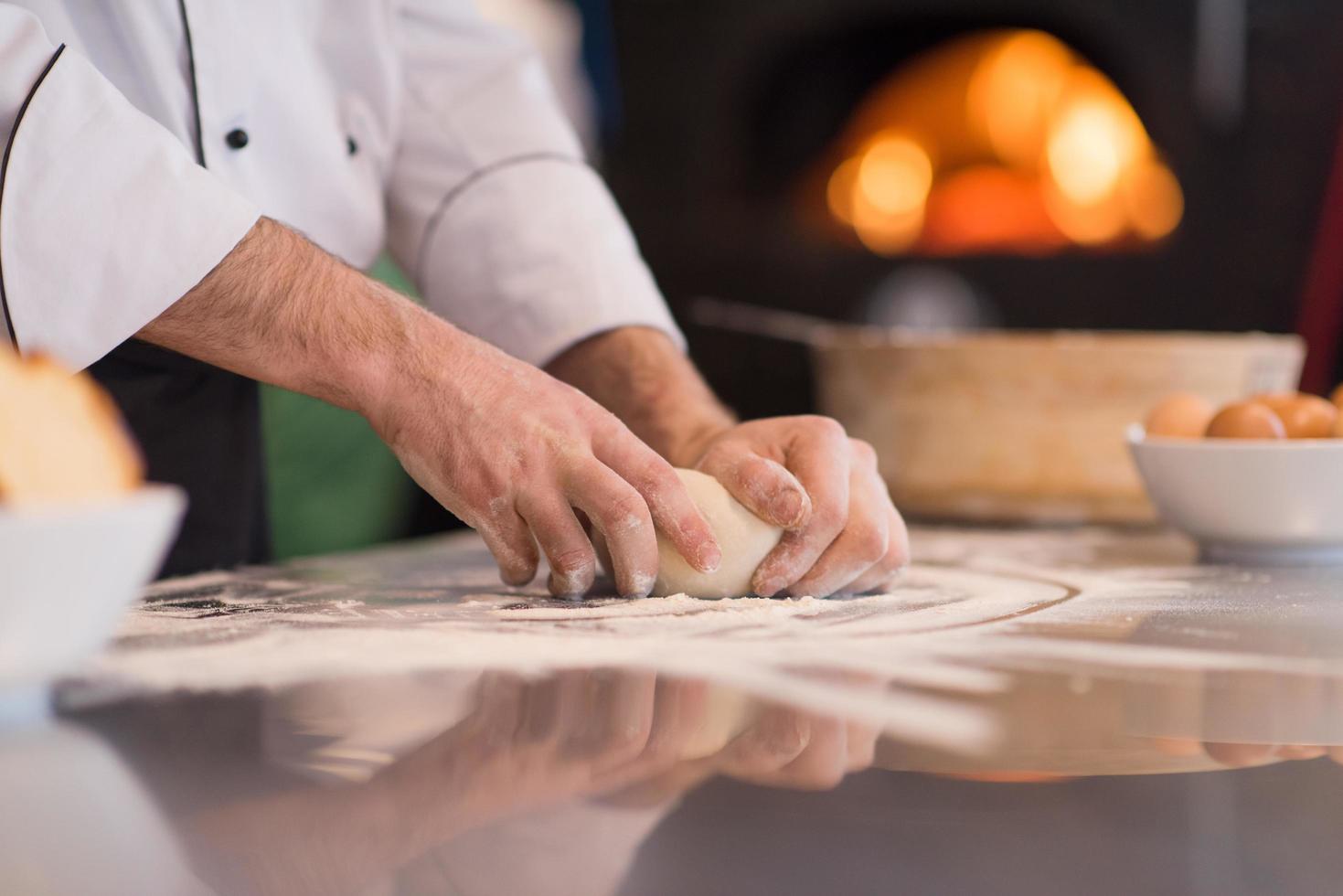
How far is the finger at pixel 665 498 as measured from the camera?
0.84 m

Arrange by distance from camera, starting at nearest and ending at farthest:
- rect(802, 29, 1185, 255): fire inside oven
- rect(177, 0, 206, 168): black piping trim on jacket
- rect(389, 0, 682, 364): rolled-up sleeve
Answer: rect(177, 0, 206, 168): black piping trim on jacket, rect(389, 0, 682, 364): rolled-up sleeve, rect(802, 29, 1185, 255): fire inside oven

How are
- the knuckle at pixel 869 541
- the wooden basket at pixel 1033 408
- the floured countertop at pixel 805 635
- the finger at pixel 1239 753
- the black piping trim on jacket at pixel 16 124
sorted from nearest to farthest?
the finger at pixel 1239 753 → the floured countertop at pixel 805 635 → the black piping trim on jacket at pixel 16 124 → the knuckle at pixel 869 541 → the wooden basket at pixel 1033 408

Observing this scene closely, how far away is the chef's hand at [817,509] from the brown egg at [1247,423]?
343 millimetres

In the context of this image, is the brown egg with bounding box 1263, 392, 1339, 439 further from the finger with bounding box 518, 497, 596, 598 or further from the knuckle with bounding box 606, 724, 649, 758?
the knuckle with bounding box 606, 724, 649, 758

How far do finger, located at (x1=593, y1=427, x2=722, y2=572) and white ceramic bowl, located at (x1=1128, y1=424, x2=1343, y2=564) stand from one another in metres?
0.49

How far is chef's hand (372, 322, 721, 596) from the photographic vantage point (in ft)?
2.71

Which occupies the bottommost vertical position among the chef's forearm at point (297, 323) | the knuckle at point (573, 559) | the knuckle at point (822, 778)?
the knuckle at point (822, 778)

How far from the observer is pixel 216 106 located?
106cm

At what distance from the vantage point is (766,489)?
87cm

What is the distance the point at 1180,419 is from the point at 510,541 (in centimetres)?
65

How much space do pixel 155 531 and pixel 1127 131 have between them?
3228mm

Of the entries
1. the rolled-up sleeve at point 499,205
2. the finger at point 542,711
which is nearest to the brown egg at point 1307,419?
the rolled-up sleeve at point 499,205

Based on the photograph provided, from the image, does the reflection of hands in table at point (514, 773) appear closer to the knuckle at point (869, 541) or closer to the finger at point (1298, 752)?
the finger at point (1298, 752)

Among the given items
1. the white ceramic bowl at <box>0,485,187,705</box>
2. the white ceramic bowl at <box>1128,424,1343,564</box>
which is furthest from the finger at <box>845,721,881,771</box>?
the white ceramic bowl at <box>1128,424,1343,564</box>
